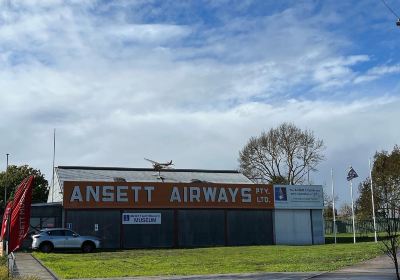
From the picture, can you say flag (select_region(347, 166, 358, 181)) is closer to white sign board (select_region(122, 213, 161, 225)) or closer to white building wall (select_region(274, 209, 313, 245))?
white building wall (select_region(274, 209, 313, 245))

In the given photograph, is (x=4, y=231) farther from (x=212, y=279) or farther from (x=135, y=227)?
(x=135, y=227)

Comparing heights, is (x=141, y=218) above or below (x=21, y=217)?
above

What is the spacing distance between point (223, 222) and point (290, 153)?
22.8 meters

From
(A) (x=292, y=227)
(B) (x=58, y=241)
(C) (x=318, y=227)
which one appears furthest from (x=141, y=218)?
(C) (x=318, y=227)

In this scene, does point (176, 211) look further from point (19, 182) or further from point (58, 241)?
point (19, 182)

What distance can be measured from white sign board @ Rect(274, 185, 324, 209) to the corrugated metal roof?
550 cm

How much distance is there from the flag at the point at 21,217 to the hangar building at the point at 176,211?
21602mm

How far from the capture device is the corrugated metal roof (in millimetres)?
42250

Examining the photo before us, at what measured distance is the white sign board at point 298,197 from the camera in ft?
139

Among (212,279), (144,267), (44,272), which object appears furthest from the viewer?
(144,267)

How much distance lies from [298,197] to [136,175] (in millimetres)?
12893

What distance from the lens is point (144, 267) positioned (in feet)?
69.6

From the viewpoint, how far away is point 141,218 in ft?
127

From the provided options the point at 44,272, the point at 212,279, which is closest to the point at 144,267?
the point at 44,272
